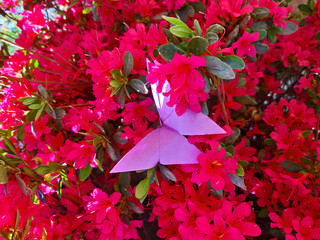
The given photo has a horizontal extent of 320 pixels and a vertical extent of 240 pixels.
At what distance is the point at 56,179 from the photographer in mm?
903

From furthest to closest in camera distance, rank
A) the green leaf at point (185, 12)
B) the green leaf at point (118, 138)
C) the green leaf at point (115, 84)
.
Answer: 1. the green leaf at point (185, 12)
2. the green leaf at point (118, 138)
3. the green leaf at point (115, 84)

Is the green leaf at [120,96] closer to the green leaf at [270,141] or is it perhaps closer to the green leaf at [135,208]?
the green leaf at [135,208]

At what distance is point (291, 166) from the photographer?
866 millimetres

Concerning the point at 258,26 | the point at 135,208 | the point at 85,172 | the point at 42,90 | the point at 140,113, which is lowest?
the point at 135,208

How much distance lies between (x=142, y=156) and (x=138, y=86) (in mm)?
215

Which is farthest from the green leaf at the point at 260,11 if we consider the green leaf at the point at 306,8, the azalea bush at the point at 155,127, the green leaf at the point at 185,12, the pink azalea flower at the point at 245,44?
the green leaf at the point at 306,8

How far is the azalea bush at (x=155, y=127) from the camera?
64cm

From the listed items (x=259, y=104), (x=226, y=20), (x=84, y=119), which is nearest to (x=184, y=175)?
(x=84, y=119)

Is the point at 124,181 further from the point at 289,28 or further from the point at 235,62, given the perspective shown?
the point at 289,28

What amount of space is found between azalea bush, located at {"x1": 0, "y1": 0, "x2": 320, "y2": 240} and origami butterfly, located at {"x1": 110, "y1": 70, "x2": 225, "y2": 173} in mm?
28

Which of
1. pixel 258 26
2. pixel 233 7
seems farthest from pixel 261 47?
pixel 233 7

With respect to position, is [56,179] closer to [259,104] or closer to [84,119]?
[84,119]

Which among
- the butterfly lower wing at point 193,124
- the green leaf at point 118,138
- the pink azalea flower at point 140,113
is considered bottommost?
the green leaf at point 118,138

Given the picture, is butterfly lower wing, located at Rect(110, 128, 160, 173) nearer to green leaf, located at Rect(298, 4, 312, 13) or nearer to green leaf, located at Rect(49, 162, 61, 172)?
green leaf, located at Rect(49, 162, 61, 172)
